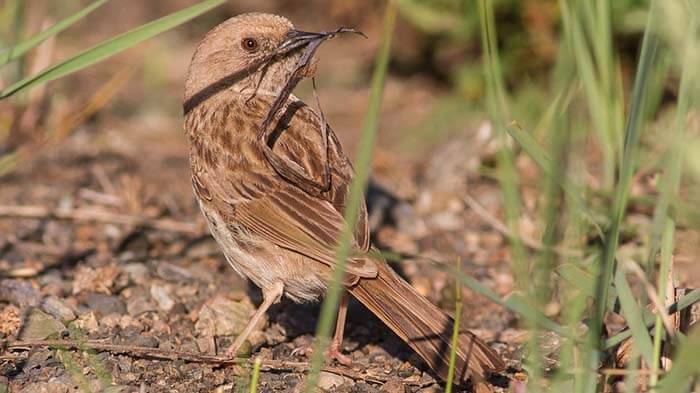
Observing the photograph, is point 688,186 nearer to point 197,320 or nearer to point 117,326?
point 197,320

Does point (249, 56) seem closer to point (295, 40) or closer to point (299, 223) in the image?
point (295, 40)

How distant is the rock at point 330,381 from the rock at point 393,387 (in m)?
0.17

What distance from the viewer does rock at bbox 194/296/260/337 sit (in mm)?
4789

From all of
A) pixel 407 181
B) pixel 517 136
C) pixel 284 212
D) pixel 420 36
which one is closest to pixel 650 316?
pixel 517 136

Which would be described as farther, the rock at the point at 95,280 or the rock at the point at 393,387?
the rock at the point at 95,280

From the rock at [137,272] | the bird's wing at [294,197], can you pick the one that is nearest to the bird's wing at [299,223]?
the bird's wing at [294,197]

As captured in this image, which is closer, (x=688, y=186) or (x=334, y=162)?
(x=334, y=162)

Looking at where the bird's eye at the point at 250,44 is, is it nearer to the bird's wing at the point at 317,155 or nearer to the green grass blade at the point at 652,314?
the bird's wing at the point at 317,155

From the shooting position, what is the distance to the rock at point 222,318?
4.79 m

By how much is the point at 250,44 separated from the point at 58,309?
5.07 ft

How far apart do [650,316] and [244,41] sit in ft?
8.19

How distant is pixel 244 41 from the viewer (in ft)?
16.9

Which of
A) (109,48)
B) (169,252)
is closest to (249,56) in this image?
(169,252)

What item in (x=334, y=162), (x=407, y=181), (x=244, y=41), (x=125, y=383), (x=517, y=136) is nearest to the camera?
(x=517, y=136)
